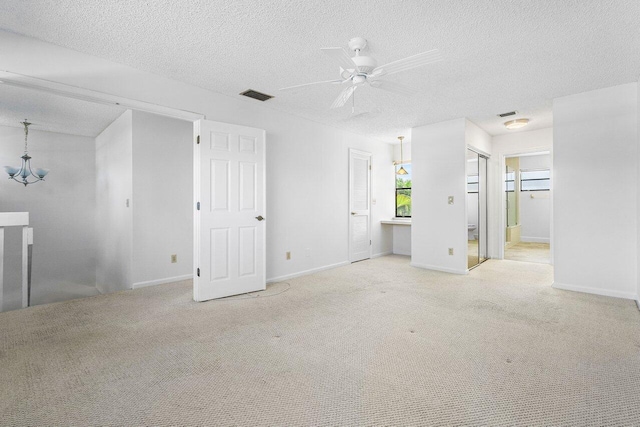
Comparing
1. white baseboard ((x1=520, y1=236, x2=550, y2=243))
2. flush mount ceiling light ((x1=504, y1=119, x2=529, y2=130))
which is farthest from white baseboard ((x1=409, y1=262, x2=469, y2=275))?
white baseboard ((x1=520, y1=236, x2=550, y2=243))

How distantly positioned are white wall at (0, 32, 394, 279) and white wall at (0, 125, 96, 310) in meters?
3.76

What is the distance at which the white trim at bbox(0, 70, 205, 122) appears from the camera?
8.11ft

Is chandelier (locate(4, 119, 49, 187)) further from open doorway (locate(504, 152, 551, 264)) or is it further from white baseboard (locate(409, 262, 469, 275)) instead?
open doorway (locate(504, 152, 551, 264))

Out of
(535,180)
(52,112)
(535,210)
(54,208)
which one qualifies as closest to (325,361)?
(52,112)

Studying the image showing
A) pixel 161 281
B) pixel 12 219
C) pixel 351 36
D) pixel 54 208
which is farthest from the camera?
pixel 54 208

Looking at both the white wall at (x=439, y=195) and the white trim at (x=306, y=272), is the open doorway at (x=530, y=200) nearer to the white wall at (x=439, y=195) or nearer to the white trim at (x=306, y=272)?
the white wall at (x=439, y=195)

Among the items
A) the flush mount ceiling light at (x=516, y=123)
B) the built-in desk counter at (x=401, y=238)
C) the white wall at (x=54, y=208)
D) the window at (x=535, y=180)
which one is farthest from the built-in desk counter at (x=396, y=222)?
the white wall at (x=54, y=208)

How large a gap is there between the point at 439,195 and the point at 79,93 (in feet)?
15.8

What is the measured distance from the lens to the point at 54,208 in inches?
225

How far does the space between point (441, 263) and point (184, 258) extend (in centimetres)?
409

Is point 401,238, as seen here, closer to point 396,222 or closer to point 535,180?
point 396,222

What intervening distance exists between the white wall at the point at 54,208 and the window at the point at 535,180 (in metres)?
10.6

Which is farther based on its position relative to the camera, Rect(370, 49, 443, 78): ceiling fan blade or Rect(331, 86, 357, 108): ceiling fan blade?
Rect(331, 86, 357, 108): ceiling fan blade

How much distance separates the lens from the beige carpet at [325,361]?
1.57 m
